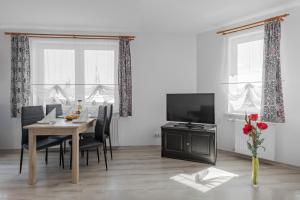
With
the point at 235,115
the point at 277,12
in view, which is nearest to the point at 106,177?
the point at 235,115

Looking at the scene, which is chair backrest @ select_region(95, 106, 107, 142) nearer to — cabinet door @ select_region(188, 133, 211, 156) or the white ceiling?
cabinet door @ select_region(188, 133, 211, 156)

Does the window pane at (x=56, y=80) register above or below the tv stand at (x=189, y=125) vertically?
above

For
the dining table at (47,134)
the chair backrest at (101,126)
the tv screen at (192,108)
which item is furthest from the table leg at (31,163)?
the tv screen at (192,108)

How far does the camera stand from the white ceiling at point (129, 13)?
10.3 ft

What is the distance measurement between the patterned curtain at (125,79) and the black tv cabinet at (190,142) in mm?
940

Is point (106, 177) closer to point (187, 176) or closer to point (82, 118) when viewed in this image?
point (82, 118)

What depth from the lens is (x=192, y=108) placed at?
12.7ft

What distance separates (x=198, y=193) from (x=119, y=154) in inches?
77.3

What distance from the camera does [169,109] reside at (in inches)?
161

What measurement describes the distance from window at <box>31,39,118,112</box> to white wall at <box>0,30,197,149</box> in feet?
1.55

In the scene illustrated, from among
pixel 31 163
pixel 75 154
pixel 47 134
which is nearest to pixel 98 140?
pixel 75 154

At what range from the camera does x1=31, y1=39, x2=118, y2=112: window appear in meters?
4.35

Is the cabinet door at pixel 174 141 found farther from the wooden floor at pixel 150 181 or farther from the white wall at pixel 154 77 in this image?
the white wall at pixel 154 77

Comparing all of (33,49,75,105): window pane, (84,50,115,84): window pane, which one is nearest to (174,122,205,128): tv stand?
(84,50,115,84): window pane
